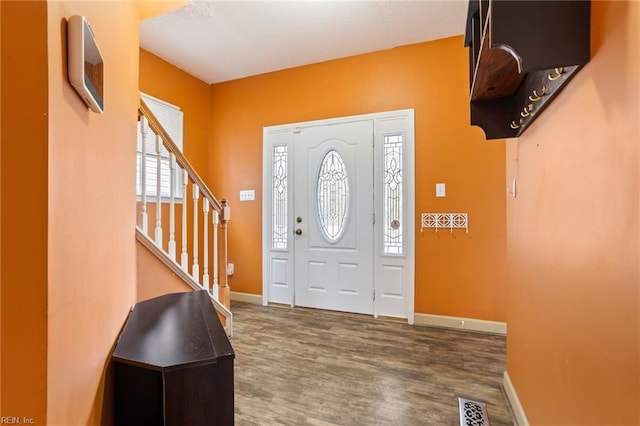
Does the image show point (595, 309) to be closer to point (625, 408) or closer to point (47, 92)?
point (625, 408)

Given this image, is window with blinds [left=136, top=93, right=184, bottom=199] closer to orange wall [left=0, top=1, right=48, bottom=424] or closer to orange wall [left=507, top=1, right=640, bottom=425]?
orange wall [left=0, top=1, right=48, bottom=424]

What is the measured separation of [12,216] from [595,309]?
1440mm

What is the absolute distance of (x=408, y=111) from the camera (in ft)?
10.8

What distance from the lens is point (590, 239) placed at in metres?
0.94

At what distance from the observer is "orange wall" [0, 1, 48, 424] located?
630 mm

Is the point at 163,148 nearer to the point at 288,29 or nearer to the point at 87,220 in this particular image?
the point at 288,29

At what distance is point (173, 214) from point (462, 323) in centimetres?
281

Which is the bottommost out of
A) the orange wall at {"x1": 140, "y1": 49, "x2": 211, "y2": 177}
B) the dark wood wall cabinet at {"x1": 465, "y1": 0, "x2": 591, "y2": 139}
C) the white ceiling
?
the dark wood wall cabinet at {"x1": 465, "y1": 0, "x2": 591, "y2": 139}

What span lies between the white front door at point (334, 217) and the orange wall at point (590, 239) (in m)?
1.98

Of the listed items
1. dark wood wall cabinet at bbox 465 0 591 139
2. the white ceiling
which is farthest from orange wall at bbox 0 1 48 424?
the white ceiling

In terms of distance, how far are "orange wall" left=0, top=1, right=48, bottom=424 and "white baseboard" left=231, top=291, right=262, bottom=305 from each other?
3406 mm

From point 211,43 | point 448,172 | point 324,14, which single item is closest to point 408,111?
point 448,172

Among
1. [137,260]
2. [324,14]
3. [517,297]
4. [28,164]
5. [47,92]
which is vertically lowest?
[517,297]

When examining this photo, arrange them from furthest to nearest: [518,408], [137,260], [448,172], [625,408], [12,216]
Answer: [448,172] → [137,260] → [518,408] → [625,408] → [12,216]
